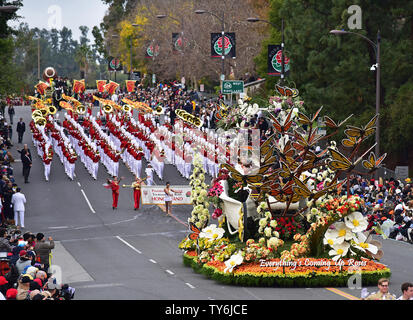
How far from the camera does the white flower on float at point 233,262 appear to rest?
20.1m

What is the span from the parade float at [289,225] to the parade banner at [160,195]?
1070cm

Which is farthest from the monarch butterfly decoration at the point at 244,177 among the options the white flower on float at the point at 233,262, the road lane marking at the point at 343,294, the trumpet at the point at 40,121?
the trumpet at the point at 40,121

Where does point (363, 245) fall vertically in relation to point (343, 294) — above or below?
above

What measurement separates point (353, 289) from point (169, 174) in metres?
23.0

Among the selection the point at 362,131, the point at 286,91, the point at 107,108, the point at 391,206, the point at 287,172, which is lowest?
the point at 391,206

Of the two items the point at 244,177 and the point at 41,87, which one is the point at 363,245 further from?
the point at 41,87

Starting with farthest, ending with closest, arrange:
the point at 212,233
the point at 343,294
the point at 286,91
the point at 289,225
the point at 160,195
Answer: the point at 160,195, the point at 286,91, the point at 212,233, the point at 289,225, the point at 343,294

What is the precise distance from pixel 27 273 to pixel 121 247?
11.2 meters

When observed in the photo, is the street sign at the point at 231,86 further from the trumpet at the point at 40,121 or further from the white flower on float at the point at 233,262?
the white flower on float at the point at 233,262

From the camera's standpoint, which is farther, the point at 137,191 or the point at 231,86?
the point at 231,86

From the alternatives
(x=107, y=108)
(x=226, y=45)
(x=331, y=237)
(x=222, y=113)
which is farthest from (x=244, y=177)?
(x=226, y=45)

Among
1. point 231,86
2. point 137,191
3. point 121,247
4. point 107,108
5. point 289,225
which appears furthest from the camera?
point 107,108

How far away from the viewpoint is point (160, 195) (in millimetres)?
33594

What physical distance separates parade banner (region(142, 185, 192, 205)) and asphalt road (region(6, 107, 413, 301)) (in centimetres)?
35
